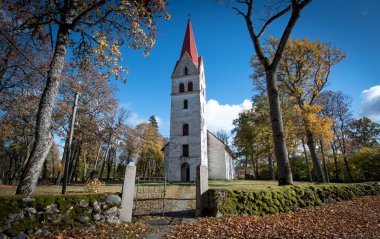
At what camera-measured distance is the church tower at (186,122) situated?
24905 millimetres

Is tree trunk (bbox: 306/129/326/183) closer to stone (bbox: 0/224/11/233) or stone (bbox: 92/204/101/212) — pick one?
stone (bbox: 92/204/101/212)

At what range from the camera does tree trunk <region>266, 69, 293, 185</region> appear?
8873 mm

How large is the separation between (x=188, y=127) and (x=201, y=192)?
18.6m

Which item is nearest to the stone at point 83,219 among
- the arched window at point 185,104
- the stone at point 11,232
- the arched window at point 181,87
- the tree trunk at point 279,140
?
the stone at point 11,232

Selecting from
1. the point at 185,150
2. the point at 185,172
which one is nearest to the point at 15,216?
the point at 185,150

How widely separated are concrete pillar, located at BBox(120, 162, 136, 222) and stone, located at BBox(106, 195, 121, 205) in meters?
0.15

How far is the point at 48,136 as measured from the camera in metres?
6.68

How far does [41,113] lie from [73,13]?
13.4 feet

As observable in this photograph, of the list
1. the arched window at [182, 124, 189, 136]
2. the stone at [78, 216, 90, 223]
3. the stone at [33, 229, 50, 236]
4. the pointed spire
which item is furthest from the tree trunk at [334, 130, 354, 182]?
the stone at [33, 229, 50, 236]

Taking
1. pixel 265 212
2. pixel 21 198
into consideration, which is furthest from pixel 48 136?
pixel 265 212

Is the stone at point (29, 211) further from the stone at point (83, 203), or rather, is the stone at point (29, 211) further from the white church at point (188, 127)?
the white church at point (188, 127)

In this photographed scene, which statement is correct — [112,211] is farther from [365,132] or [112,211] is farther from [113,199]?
[365,132]

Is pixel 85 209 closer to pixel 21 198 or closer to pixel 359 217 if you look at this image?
pixel 21 198

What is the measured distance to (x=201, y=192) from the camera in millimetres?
7520
